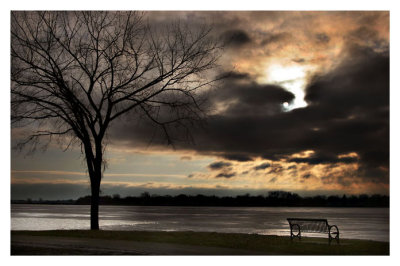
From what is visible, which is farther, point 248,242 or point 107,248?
point 248,242

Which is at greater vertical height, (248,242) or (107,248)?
(107,248)

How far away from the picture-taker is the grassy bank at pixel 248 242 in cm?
1248

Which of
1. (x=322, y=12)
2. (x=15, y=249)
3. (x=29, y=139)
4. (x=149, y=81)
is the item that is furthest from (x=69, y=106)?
(x=322, y=12)

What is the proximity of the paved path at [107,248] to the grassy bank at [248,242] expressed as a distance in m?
0.46

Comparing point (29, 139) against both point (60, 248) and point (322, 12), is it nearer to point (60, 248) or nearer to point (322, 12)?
point (60, 248)

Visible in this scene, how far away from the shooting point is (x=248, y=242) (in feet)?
44.5

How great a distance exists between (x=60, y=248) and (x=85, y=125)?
6408 millimetres

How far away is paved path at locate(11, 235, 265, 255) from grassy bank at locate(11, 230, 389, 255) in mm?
456

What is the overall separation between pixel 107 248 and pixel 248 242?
409 centimetres

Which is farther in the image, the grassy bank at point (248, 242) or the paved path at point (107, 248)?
the grassy bank at point (248, 242)

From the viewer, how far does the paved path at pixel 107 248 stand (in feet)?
38.3

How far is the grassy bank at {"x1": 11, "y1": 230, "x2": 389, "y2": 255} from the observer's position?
40.9 feet

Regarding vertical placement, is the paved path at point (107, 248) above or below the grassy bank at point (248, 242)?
above

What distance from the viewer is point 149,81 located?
17891 millimetres
